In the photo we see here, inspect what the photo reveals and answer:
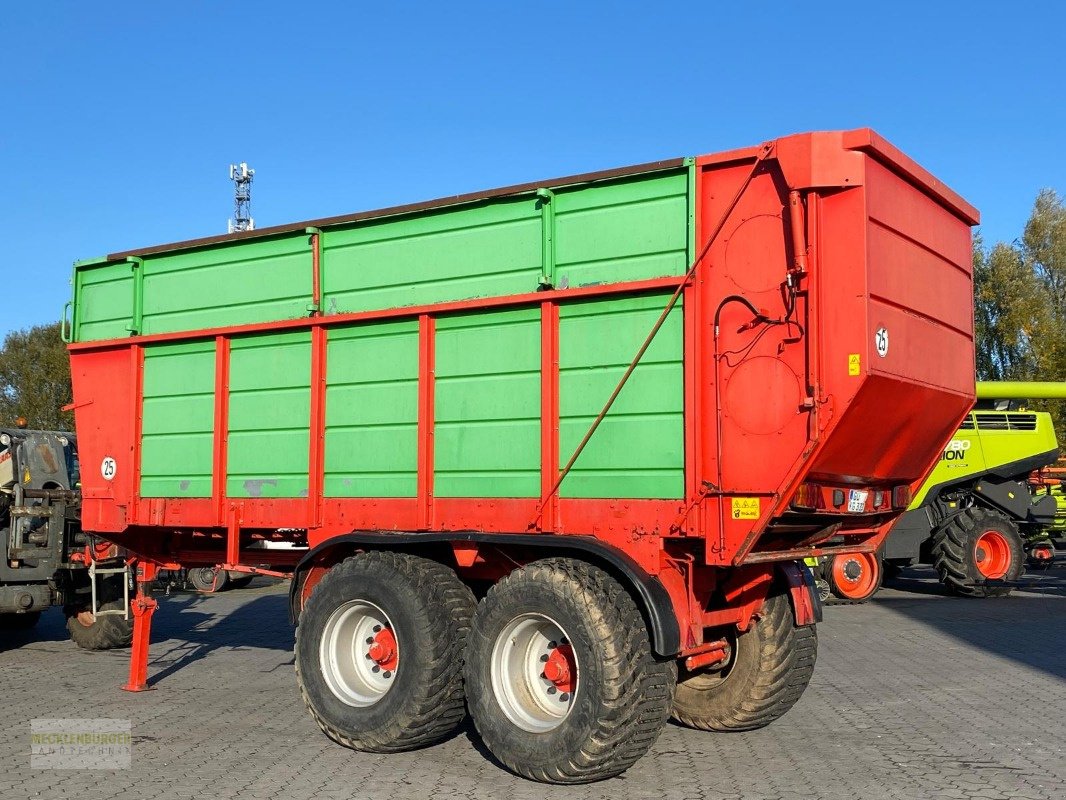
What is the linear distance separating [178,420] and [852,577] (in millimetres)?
10369

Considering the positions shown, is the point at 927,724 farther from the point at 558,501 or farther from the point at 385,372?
the point at 385,372

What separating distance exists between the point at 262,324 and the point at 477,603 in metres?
2.47

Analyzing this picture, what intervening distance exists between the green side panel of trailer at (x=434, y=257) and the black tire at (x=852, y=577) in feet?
32.5

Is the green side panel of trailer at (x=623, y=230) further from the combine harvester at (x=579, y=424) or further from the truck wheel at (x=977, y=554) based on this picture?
the truck wheel at (x=977, y=554)

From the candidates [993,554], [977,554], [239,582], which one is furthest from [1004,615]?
[239,582]

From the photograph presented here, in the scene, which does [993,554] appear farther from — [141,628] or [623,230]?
[141,628]

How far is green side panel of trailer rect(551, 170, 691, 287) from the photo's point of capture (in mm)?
6051

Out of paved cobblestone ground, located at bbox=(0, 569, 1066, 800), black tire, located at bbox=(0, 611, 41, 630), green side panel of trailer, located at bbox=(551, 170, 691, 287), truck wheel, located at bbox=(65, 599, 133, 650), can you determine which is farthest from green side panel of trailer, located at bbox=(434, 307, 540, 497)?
black tire, located at bbox=(0, 611, 41, 630)

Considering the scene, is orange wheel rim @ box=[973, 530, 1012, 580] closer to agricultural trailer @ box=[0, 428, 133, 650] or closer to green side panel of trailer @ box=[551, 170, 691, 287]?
green side panel of trailer @ box=[551, 170, 691, 287]

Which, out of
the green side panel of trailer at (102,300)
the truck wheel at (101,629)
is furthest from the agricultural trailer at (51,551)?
the green side panel of trailer at (102,300)

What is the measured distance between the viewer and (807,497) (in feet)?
19.1

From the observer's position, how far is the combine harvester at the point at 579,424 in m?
5.67

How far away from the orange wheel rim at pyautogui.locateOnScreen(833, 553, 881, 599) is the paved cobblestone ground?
3182 millimetres

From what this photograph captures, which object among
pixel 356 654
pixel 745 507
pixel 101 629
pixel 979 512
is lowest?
pixel 101 629
